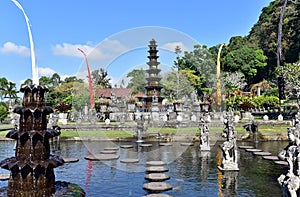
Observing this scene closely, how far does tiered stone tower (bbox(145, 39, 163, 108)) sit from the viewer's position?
199ft

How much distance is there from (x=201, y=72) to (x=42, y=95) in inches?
2837

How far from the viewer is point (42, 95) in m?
8.48

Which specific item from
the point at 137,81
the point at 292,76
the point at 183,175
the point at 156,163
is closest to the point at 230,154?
the point at 183,175

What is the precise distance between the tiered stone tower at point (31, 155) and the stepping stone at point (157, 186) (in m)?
4.87

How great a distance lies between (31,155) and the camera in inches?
319

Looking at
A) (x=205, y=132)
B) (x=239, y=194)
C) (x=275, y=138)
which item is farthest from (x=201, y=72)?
(x=239, y=194)

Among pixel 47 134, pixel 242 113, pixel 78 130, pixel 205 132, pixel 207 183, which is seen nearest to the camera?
pixel 47 134

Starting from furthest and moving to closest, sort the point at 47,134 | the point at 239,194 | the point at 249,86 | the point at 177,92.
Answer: the point at 249,86 < the point at 177,92 < the point at 239,194 < the point at 47,134

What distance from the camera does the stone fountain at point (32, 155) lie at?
7945 mm

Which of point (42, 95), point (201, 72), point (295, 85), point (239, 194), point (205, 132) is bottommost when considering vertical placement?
point (239, 194)

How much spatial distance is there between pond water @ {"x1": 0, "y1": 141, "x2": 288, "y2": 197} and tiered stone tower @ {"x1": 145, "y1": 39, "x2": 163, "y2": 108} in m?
38.5

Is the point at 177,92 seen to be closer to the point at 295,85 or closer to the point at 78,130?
the point at 295,85

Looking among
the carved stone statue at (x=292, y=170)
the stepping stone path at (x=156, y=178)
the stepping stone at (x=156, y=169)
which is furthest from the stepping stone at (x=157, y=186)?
the carved stone statue at (x=292, y=170)

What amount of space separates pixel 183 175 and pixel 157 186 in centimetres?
297
